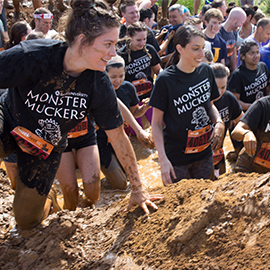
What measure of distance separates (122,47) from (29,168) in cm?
348

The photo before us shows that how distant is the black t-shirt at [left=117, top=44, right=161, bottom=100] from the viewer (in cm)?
543

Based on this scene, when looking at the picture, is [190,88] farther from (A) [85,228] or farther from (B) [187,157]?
(A) [85,228]

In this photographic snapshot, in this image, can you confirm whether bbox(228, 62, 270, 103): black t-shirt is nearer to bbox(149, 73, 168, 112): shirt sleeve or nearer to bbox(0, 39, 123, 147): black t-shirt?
bbox(149, 73, 168, 112): shirt sleeve

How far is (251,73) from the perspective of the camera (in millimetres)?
4980

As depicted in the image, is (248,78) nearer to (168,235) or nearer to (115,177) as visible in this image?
(115,177)

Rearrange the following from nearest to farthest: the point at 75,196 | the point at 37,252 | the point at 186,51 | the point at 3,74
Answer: the point at 3,74 → the point at 37,252 → the point at 186,51 → the point at 75,196

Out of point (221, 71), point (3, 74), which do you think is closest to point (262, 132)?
point (221, 71)

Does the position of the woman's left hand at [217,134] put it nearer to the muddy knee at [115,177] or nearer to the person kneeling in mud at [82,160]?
the person kneeling in mud at [82,160]

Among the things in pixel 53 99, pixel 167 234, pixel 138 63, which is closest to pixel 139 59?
pixel 138 63

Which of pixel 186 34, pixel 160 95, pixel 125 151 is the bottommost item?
pixel 125 151

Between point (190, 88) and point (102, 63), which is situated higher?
point (102, 63)

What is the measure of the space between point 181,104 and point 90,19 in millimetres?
1390

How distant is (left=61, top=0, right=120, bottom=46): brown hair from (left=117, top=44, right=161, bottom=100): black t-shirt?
3260 millimetres

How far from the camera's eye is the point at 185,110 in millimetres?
3133
